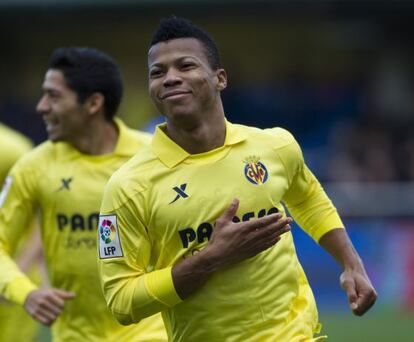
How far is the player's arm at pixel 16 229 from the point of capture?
6945 mm

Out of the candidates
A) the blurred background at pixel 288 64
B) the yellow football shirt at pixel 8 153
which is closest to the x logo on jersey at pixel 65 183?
the yellow football shirt at pixel 8 153

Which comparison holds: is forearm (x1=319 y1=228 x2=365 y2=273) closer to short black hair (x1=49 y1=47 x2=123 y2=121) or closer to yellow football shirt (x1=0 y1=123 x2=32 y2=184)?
short black hair (x1=49 y1=47 x2=123 y2=121)

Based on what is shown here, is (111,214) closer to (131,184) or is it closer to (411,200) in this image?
(131,184)

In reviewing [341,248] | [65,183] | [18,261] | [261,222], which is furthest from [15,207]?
[261,222]

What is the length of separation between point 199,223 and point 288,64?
20138 mm

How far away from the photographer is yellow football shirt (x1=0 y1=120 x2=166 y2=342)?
7344mm

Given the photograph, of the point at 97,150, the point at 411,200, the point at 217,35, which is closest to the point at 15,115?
the point at 217,35

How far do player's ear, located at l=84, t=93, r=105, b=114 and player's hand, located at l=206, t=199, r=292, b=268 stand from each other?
2.36 meters

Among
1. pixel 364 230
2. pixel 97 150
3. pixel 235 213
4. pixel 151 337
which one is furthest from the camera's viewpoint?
pixel 364 230

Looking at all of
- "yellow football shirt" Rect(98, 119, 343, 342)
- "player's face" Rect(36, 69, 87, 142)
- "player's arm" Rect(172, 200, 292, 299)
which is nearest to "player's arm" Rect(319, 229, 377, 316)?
"yellow football shirt" Rect(98, 119, 343, 342)

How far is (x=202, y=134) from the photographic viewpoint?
5.85m

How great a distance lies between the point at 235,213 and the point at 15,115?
59.9 feet

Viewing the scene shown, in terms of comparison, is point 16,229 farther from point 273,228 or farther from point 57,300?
point 273,228

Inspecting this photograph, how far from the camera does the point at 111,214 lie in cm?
568
